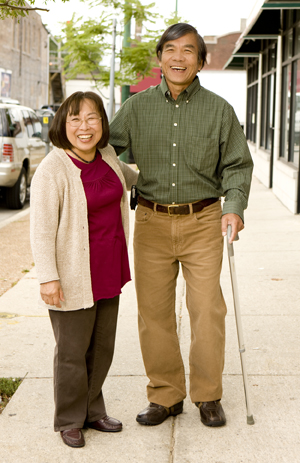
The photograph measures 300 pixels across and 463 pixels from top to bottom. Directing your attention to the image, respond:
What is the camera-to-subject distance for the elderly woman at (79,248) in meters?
3.06

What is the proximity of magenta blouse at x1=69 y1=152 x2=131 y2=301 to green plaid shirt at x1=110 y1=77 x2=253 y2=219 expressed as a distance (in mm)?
306

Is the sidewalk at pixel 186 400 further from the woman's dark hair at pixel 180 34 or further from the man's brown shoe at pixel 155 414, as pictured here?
the woman's dark hair at pixel 180 34

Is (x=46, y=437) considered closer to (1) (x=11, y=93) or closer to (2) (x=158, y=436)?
(2) (x=158, y=436)

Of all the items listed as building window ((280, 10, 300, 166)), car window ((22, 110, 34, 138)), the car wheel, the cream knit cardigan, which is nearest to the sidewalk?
the cream knit cardigan

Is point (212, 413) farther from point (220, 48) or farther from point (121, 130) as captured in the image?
point (220, 48)

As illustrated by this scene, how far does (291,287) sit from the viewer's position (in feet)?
20.6

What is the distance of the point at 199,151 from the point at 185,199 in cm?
27

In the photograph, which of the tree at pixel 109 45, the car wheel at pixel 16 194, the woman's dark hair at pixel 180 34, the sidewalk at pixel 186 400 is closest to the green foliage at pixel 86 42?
the tree at pixel 109 45

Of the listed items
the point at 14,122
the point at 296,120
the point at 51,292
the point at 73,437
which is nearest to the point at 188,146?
the point at 51,292

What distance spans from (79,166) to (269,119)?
1428 centimetres

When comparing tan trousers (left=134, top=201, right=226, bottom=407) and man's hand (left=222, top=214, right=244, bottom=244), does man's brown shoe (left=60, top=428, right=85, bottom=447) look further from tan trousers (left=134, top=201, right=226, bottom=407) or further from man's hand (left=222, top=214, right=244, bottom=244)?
man's hand (left=222, top=214, right=244, bottom=244)

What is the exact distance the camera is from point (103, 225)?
→ 3.21 m

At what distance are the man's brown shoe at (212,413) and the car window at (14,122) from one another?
9843mm

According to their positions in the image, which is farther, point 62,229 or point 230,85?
point 230,85
